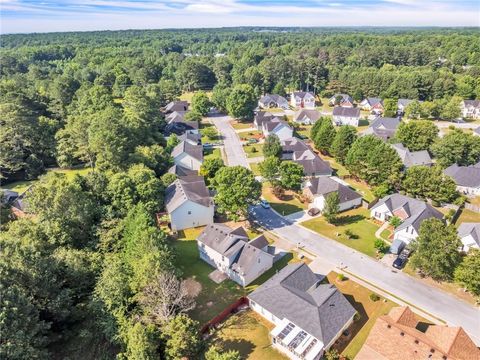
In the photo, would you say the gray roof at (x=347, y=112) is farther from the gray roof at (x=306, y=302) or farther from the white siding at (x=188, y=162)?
the gray roof at (x=306, y=302)

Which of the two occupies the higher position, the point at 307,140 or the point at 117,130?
the point at 117,130

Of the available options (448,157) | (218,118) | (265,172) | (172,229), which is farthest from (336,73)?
(172,229)

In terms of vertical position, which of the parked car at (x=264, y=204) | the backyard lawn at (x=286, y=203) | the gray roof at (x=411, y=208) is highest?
the gray roof at (x=411, y=208)

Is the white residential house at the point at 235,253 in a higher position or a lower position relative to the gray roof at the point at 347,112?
lower

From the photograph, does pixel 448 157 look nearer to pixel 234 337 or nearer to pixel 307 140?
pixel 307 140

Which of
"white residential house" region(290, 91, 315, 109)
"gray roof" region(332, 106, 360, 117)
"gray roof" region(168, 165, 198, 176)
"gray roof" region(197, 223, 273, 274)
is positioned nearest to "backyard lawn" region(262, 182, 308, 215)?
"gray roof" region(197, 223, 273, 274)

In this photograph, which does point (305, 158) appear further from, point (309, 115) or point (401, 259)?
point (309, 115)

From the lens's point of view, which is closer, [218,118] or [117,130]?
[117,130]

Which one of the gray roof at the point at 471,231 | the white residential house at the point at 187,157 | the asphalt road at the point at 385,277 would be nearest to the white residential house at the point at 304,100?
the white residential house at the point at 187,157
